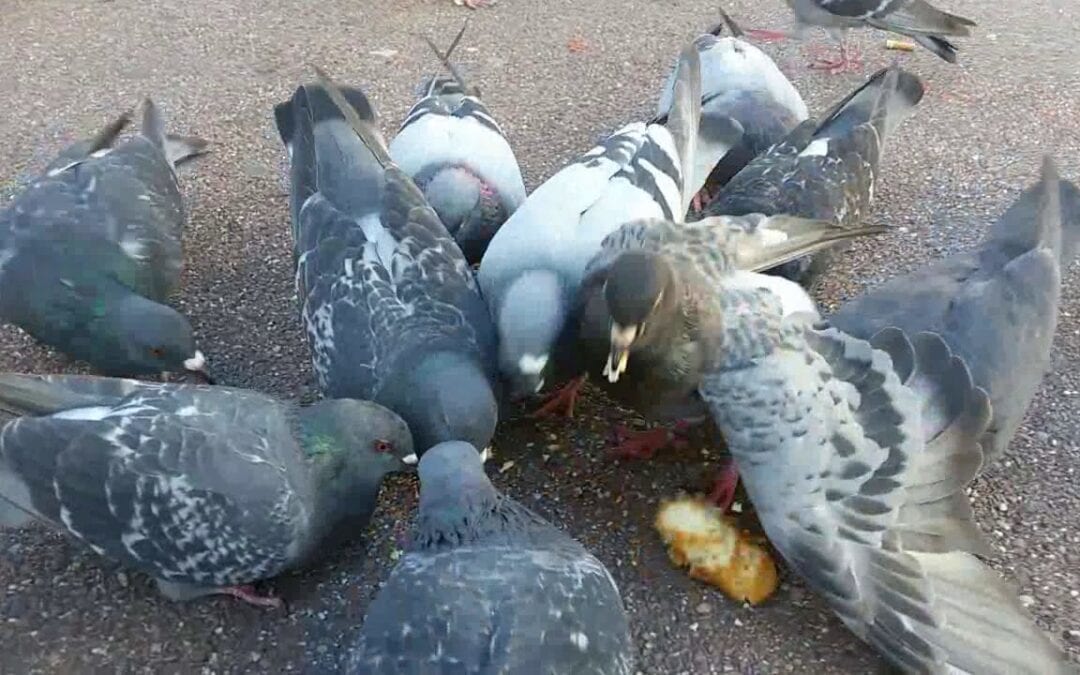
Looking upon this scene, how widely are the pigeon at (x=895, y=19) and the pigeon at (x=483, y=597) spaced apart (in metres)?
4.55

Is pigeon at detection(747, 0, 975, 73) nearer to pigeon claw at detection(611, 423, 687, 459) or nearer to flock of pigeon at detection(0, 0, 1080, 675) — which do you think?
flock of pigeon at detection(0, 0, 1080, 675)

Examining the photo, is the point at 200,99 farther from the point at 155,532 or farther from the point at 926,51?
the point at 926,51

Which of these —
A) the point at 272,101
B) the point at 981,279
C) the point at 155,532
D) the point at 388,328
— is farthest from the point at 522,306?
the point at 272,101

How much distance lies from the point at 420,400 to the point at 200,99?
3648mm

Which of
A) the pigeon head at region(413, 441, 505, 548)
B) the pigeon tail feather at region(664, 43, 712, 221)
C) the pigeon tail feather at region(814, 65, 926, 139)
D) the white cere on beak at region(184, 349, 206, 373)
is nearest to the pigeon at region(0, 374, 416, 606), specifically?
the pigeon head at region(413, 441, 505, 548)

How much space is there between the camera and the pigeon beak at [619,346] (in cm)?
328

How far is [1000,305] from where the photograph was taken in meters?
3.54

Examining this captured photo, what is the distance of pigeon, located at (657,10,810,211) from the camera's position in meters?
5.10

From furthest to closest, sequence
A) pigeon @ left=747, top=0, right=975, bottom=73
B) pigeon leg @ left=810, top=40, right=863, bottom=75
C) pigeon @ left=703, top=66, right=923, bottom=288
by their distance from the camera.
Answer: pigeon leg @ left=810, top=40, right=863, bottom=75
pigeon @ left=747, top=0, right=975, bottom=73
pigeon @ left=703, top=66, right=923, bottom=288

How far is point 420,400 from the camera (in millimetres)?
3371

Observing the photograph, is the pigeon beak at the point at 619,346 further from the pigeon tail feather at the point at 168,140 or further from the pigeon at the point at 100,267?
the pigeon tail feather at the point at 168,140

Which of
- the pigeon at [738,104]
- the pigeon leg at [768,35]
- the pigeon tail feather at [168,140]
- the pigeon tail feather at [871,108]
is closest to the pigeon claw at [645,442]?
the pigeon at [738,104]

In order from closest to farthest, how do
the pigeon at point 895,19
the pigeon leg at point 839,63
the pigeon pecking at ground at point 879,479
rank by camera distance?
1. the pigeon pecking at ground at point 879,479
2. the pigeon at point 895,19
3. the pigeon leg at point 839,63

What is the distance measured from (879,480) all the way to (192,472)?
2249 millimetres
